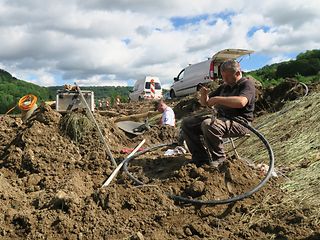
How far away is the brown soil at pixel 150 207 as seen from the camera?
179 inches

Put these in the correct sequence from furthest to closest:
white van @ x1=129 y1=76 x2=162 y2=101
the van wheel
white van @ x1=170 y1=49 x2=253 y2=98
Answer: white van @ x1=129 y1=76 x2=162 y2=101, the van wheel, white van @ x1=170 y1=49 x2=253 y2=98

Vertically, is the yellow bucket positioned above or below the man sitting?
above

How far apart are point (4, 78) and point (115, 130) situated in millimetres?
85304

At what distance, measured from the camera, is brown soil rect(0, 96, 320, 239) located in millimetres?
4559

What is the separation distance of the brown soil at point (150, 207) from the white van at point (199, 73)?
12.8 m

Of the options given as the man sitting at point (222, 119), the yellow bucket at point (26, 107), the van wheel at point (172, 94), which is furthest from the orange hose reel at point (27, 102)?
the van wheel at point (172, 94)

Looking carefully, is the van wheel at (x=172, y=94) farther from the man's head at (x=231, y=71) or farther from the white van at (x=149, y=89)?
the man's head at (x=231, y=71)

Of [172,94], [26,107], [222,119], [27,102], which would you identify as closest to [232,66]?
[222,119]

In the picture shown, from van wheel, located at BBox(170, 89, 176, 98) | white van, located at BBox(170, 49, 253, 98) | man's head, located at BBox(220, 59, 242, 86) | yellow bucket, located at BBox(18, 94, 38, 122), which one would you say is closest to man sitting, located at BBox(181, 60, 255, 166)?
man's head, located at BBox(220, 59, 242, 86)

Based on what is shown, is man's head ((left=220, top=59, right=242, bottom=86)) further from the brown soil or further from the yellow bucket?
the yellow bucket

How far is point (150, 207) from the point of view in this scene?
4996mm

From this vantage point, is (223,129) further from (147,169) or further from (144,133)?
(144,133)

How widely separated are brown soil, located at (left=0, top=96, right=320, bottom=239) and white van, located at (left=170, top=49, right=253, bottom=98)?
1284 centimetres

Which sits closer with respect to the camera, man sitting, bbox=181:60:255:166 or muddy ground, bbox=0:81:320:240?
muddy ground, bbox=0:81:320:240
